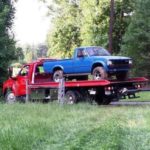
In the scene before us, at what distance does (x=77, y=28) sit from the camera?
55.3 meters

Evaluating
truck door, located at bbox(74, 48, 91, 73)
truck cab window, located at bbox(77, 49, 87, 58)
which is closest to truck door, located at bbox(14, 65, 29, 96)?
truck door, located at bbox(74, 48, 91, 73)

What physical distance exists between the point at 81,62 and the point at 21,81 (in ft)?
15.1

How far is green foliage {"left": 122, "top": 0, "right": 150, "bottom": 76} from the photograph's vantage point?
4075cm

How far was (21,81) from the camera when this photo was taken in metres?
25.2

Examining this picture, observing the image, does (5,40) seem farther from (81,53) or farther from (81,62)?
(81,62)

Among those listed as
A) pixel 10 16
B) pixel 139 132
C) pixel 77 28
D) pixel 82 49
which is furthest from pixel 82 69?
pixel 77 28

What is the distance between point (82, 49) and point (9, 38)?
7914mm

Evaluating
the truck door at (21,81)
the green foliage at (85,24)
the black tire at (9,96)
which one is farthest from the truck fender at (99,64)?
the green foliage at (85,24)

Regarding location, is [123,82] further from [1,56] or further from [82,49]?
[1,56]

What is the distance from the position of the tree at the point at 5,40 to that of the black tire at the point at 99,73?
8.06 meters

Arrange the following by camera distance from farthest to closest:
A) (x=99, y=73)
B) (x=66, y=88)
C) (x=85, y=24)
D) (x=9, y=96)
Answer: (x=85, y=24) → (x=9, y=96) → (x=66, y=88) → (x=99, y=73)

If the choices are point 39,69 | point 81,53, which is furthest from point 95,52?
point 39,69

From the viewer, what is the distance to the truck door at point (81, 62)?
21.7 metres

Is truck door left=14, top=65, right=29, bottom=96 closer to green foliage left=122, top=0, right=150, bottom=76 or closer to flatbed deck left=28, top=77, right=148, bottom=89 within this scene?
flatbed deck left=28, top=77, right=148, bottom=89
